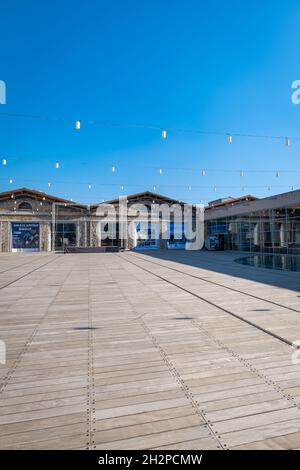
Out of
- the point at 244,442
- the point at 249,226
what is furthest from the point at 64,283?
the point at 249,226

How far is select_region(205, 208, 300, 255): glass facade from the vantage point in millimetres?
23859

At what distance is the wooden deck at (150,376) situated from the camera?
7.66ft

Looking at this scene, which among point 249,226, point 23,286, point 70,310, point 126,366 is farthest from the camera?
point 249,226

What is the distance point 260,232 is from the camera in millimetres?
27656

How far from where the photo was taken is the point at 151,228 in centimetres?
3888

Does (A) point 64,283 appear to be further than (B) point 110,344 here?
Yes

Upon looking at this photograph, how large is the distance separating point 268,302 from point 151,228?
32273 millimetres

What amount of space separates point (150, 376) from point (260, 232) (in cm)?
2629

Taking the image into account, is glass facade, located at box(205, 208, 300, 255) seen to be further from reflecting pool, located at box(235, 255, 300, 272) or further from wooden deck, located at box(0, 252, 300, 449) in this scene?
wooden deck, located at box(0, 252, 300, 449)

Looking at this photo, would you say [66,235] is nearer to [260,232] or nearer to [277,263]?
[260,232]

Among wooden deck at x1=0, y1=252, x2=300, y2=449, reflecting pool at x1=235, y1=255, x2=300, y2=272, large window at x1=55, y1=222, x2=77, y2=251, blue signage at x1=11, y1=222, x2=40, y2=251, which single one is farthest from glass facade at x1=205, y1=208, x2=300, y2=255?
blue signage at x1=11, y1=222, x2=40, y2=251

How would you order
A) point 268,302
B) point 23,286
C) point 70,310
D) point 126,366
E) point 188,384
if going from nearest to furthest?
1. point 188,384
2. point 126,366
3. point 70,310
4. point 268,302
5. point 23,286

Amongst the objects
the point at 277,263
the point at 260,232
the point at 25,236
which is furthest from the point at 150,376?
the point at 25,236

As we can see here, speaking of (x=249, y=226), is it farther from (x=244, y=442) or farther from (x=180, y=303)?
(x=244, y=442)
